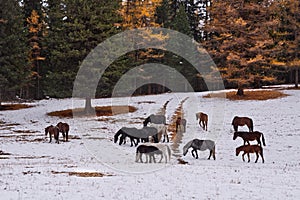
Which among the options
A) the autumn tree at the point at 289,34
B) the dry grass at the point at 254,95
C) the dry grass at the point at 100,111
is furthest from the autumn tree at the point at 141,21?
the autumn tree at the point at 289,34

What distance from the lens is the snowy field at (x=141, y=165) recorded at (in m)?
11.9

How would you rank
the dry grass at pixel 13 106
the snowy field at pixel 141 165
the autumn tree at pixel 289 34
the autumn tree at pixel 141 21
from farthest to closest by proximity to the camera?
the autumn tree at pixel 141 21 → the autumn tree at pixel 289 34 → the dry grass at pixel 13 106 → the snowy field at pixel 141 165

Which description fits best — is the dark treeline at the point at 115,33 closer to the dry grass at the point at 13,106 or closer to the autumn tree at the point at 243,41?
the autumn tree at the point at 243,41

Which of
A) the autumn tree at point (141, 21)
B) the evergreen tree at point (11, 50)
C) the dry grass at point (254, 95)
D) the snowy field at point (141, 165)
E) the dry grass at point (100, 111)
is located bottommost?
the snowy field at point (141, 165)

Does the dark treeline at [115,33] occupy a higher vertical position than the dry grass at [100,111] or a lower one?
higher

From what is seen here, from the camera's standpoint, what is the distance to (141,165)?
56.2 ft

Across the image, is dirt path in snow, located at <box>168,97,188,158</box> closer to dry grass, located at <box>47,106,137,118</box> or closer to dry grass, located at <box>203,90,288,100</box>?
dry grass, located at <box>47,106,137,118</box>

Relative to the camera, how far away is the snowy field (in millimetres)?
11938

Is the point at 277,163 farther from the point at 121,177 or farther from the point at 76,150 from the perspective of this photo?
the point at 76,150

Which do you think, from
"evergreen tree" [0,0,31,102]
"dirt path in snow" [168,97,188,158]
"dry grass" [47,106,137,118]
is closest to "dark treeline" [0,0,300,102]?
"evergreen tree" [0,0,31,102]

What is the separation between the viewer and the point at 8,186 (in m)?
12.1

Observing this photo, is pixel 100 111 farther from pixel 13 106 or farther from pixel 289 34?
pixel 289 34

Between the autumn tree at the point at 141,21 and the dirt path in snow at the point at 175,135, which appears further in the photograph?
the autumn tree at the point at 141,21

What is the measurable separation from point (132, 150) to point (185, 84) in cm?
5130
